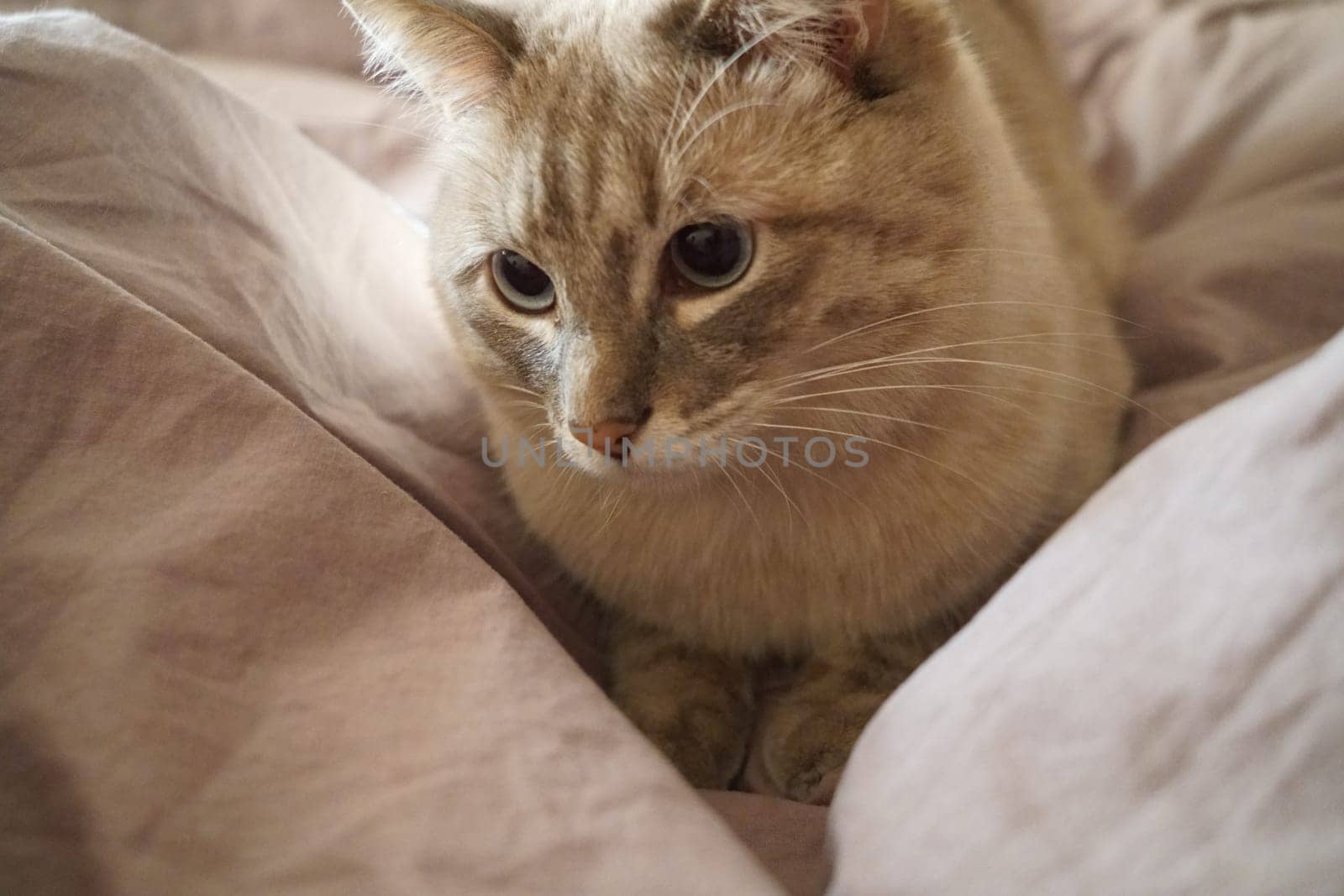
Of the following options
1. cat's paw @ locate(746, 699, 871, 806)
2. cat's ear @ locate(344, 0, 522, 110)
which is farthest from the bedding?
cat's ear @ locate(344, 0, 522, 110)

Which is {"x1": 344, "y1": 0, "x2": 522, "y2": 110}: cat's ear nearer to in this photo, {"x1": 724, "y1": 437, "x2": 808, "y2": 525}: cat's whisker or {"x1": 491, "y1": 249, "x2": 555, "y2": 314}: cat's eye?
{"x1": 491, "y1": 249, "x2": 555, "y2": 314}: cat's eye

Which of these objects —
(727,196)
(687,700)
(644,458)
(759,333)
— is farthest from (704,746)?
(727,196)

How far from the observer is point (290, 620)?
807 mm

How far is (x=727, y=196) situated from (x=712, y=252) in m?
0.05

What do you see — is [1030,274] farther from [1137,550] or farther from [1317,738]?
[1317,738]

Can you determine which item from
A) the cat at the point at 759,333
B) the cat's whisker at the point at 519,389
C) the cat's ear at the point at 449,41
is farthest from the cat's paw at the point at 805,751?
the cat's ear at the point at 449,41

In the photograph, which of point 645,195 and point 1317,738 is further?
point 645,195

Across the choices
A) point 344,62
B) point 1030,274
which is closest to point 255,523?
point 1030,274

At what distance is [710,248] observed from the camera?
0.87m

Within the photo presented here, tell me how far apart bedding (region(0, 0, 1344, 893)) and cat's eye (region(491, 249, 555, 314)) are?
9.2 inches

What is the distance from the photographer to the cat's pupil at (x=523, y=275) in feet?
3.23

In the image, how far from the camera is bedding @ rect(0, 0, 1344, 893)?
62cm

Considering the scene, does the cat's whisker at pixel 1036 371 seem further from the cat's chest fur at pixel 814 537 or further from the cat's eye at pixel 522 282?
the cat's eye at pixel 522 282

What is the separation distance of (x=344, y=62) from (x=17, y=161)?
1.18m
